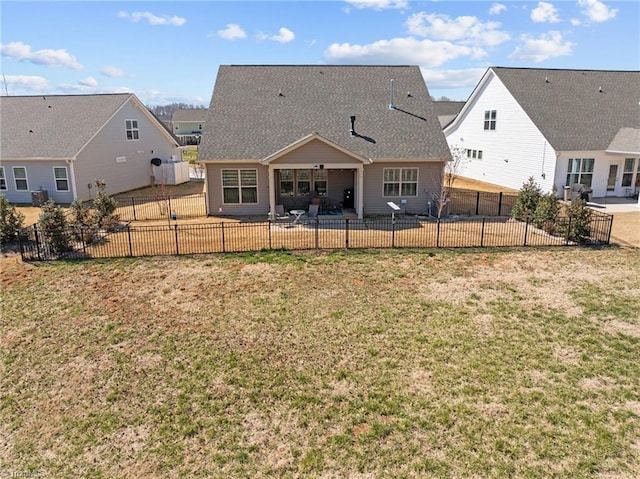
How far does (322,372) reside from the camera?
7719 millimetres

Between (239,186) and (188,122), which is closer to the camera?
(239,186)

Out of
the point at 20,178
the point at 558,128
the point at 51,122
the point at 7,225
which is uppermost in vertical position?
the point at 51,122

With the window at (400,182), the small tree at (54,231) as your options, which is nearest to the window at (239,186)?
the window at (400,182)

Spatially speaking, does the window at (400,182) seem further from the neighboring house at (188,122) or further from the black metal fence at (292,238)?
the neighboring house at (188,122)

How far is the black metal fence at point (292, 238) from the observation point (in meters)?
14.5

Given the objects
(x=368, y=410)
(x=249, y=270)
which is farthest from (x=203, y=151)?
(x=368, y=410)

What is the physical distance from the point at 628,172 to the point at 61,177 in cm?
3118

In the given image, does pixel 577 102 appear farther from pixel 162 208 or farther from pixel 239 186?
pixel 162 208

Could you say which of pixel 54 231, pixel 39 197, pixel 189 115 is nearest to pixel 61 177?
pixel 39 197

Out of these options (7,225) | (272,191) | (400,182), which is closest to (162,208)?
(272,191)

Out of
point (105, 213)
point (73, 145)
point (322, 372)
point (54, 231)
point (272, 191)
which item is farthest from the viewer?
point (73, 145)

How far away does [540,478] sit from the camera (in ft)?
17.9

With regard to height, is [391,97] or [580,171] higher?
[391,97]

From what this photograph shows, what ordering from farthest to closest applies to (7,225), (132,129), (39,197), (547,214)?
(132,129), (39,197), (547,214), (7,225)
